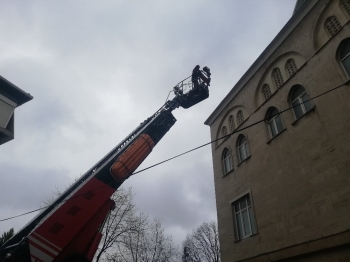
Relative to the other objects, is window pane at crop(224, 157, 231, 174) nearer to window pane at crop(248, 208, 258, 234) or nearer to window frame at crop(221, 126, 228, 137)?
window frame at crop(221, 126, 228, 137)

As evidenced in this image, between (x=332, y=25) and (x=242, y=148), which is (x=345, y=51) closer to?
(x=332, y=25)

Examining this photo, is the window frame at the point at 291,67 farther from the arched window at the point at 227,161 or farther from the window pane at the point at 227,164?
the window pane at the point at 227,164

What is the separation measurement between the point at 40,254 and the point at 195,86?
1098 centimetres

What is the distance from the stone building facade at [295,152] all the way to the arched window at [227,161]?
0.37ft

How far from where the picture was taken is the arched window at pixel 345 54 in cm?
912

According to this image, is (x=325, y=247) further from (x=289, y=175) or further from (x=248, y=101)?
(x=248, y=101)

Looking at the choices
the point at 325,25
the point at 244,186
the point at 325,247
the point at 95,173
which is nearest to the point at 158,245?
the point at 244,186

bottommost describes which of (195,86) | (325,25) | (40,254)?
(40,254)

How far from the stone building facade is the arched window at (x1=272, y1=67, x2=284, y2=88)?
0.05m

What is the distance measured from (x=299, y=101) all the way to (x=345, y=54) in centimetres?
247

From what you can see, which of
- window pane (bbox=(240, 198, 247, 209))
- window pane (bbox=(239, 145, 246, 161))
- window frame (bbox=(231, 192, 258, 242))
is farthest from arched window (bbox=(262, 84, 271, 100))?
window pane (bbox=(240, 198, 247, 209))

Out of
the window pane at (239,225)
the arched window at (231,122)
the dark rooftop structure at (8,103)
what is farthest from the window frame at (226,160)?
the dark rooftop structure at (8,103)

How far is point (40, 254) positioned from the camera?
25.8ft

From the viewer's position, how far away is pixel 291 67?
468 inches
